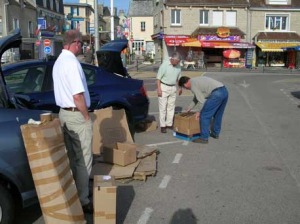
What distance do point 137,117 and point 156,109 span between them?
4.56 m

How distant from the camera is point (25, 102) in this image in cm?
534

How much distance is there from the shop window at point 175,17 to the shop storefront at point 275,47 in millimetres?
8030

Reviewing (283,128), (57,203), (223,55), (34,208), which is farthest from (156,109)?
(223,55)

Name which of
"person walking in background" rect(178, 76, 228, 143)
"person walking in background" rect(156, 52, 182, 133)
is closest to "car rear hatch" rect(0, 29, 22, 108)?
"person walking in background" rect(178, 76, 228, 143)

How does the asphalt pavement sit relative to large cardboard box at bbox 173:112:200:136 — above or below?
below

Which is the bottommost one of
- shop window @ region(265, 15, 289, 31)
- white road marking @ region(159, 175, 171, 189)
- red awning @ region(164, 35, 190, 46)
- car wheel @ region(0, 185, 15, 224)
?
white road marking @ region(159, 175, 171, 189)

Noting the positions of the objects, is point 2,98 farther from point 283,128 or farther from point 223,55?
point 223,55

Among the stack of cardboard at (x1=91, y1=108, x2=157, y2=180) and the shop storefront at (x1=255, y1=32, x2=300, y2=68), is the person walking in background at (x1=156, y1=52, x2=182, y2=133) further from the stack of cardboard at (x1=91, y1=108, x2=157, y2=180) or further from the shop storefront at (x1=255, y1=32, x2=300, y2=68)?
the shop storefront at (x1=255, y1=32, x2=300, y2=68)

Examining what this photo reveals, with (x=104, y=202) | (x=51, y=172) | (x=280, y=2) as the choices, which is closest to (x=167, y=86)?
(x=104, y=202)

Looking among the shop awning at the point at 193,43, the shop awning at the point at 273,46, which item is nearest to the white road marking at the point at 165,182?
the shop awning at the point at 193,43

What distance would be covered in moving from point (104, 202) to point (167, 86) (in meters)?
5.20

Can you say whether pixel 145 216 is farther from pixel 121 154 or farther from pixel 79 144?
pixel 121 154

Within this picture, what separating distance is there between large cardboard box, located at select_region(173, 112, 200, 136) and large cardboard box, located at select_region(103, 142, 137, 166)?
2283 millimetres

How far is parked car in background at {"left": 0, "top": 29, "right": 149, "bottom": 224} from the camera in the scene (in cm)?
418
